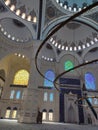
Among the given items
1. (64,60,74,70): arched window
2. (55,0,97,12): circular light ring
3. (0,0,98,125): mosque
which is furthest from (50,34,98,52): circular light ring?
(55,0,97,12): circular light ring

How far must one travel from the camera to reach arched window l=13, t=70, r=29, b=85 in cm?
1908

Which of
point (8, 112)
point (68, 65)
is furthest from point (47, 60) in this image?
point (8, 112)

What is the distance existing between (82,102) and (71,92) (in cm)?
204

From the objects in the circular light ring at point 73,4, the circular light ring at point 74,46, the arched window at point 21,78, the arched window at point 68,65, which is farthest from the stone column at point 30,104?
the circular light ring at point 73,4

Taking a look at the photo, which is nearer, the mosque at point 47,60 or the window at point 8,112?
the mosque at point 47,60

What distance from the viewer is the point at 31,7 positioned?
13695mm

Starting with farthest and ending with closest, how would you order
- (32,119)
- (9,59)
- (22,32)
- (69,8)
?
(9,59) → (22,32) → (69,8) → (32,119)

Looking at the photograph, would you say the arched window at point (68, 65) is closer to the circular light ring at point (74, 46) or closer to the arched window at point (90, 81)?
the circular light ring at point (74, 46)

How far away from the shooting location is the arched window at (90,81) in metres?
19.1

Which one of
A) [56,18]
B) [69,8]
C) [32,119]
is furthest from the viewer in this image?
[69,8]

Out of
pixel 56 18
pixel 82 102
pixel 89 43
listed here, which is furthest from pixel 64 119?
pixel 56 18

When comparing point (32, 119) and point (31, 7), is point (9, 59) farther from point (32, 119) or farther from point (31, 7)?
point (32, 119)

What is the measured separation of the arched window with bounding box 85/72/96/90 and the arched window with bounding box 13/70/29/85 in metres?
9.74

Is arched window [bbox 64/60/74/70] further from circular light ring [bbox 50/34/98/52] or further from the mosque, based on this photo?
circular light ring [bbox 50/34/98/52]
